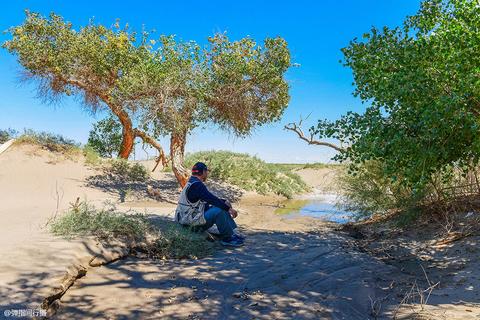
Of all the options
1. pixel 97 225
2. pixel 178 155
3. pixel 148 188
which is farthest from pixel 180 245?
pixel 178 155

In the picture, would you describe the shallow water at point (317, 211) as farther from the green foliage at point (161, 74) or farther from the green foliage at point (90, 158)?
the green foliage at point (90, 158)

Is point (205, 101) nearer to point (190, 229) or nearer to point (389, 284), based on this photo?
point (190, 229)

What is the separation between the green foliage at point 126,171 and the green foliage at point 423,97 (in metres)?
12.8

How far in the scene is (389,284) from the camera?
6.38 m

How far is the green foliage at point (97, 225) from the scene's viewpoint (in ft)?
24.6

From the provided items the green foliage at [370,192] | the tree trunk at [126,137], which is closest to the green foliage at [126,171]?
the tree trunk at [126,137]

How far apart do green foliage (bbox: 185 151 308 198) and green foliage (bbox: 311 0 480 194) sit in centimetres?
1375

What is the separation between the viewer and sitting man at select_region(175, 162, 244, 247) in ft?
27.8

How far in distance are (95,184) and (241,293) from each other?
13.5m

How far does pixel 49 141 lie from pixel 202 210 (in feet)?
50.4

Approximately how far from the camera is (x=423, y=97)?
7918mm

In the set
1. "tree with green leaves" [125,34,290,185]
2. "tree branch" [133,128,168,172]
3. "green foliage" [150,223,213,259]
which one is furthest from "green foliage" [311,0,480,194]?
"tree branch" [133,128,168,172]

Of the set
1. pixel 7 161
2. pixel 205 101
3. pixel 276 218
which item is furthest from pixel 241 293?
pixel 7 161

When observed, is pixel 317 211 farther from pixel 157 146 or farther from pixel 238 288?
pixel 238 288
